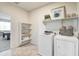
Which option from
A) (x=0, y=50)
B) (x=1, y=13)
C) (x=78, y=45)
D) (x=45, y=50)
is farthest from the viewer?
(x=45, y=50)

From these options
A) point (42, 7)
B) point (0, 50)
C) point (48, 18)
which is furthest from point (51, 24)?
point (0, 50)

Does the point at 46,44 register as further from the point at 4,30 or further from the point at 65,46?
the point at 4,30

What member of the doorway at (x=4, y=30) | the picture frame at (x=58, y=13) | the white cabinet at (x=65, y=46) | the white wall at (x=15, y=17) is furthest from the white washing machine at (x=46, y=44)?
the doorway at (x=4, y=30)

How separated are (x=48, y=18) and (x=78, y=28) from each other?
0.58m

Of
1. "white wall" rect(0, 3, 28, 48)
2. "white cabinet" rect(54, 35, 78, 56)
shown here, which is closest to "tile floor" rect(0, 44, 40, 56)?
"white wall" rect(0, 3, 28, 48)

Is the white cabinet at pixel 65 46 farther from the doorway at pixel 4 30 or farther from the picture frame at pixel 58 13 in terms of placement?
the doorway at pixel 4 30

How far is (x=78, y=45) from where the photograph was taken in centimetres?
124

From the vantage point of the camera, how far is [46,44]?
1673 mm

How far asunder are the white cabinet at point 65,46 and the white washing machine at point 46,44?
0.09 metres

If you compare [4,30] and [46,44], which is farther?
[46,44]

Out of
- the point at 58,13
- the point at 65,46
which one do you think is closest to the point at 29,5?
the point at 58,13

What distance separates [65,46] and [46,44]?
0.45m

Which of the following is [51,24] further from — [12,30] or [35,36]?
[12,30]

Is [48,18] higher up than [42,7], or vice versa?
[42,7]
